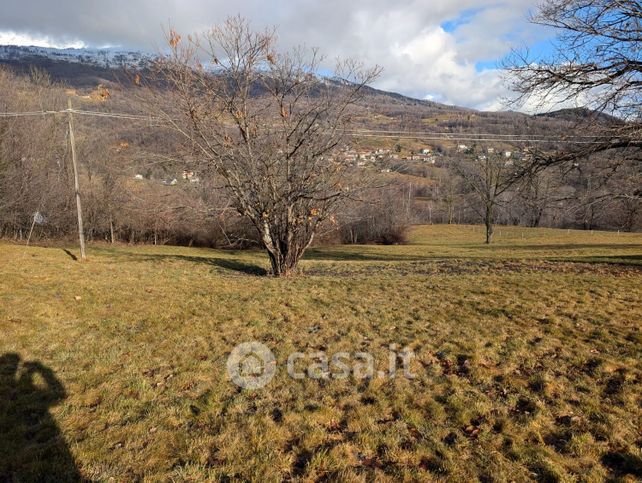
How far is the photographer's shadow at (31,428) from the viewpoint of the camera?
2.88 m

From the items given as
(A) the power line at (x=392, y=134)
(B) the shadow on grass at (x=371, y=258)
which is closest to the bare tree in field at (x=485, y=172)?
(B) the shadow on grass at (x=371, y=258)

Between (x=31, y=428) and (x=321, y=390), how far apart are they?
2.79 m

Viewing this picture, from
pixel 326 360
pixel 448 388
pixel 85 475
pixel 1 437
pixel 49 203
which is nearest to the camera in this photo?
pixel 85 475

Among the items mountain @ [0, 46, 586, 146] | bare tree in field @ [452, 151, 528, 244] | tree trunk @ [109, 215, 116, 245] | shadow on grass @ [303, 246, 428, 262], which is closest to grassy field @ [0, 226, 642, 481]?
mountain @ [0, 46, 586, 146]

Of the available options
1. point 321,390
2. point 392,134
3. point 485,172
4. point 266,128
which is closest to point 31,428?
point 321,390

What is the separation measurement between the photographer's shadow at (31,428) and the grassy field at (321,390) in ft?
0.06

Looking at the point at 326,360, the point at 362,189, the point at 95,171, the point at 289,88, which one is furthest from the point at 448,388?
the point at 95,171

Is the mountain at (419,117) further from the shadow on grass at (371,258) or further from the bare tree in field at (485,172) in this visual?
the shadow on grass at (371,258)

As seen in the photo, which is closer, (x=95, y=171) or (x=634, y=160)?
(x=634, y=160)

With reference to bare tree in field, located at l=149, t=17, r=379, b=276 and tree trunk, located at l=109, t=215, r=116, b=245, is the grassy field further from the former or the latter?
tree trunk, located at l=109, t=215, r=116, b=245

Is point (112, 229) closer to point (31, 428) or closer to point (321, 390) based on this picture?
point (31, 428)

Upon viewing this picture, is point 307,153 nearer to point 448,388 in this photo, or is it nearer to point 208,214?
point 208,214

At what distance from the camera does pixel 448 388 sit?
4.38 meters

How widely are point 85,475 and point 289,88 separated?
10.8 m
